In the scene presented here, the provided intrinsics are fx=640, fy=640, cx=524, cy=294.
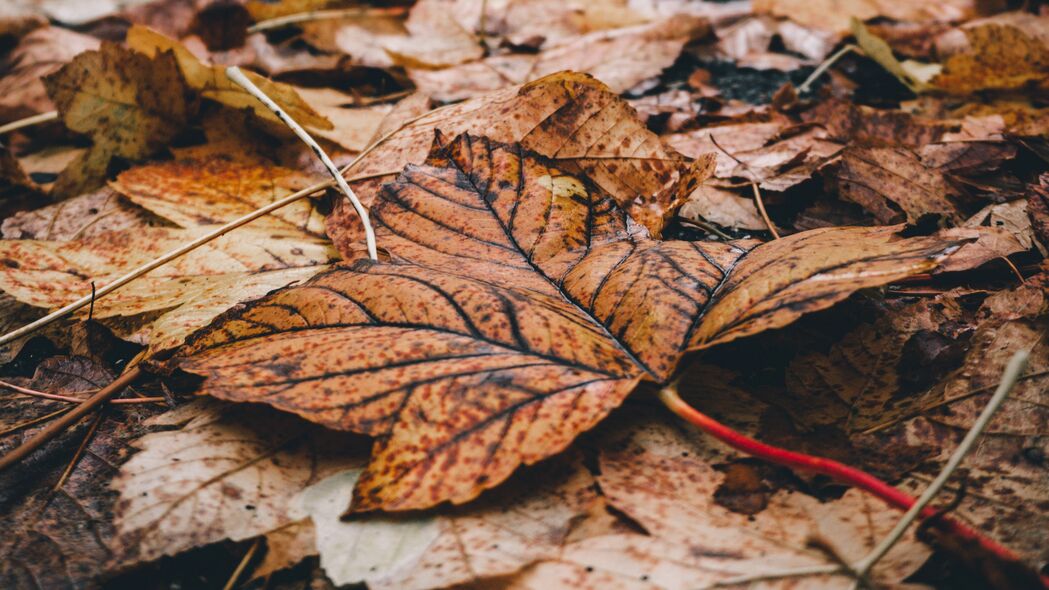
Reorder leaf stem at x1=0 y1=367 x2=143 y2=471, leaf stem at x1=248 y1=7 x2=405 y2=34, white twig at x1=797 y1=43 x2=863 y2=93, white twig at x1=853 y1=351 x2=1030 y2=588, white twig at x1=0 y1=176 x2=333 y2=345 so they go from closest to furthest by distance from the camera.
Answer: white twig at x1=853 y1=351 x2=1030 y2=588 < leaf stem at x1=0 y1=367 x2=143 y2=471 < white twig at x1=0 y1=176 x2=333 y2=345 < white twig at x1=797 y1=43 x2=863 y2=93 < leaf stem at x1=248 y1=7 x2=405 y2=34

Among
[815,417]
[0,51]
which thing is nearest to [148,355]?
[815,417]

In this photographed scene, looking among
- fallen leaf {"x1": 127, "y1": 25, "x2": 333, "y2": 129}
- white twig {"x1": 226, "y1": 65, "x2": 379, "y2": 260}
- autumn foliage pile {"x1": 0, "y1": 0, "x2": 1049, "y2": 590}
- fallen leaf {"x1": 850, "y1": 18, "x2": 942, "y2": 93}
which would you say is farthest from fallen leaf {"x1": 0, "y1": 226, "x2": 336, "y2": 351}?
fallen leaf {"x1": 850, "y1": 18, "x2": 942, "y2": 93}

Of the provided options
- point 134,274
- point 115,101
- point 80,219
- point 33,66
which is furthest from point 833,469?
point 33,66

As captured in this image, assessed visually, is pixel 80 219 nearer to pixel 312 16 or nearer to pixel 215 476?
pixel 215 476

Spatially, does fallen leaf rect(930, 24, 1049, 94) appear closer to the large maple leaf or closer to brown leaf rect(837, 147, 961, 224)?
brown leaf rect(837, 147, 961, 224)

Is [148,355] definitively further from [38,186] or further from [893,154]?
[893,154]

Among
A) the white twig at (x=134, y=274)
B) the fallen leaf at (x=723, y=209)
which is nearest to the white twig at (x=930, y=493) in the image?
the fallen leaf at (x=723, y=209)
